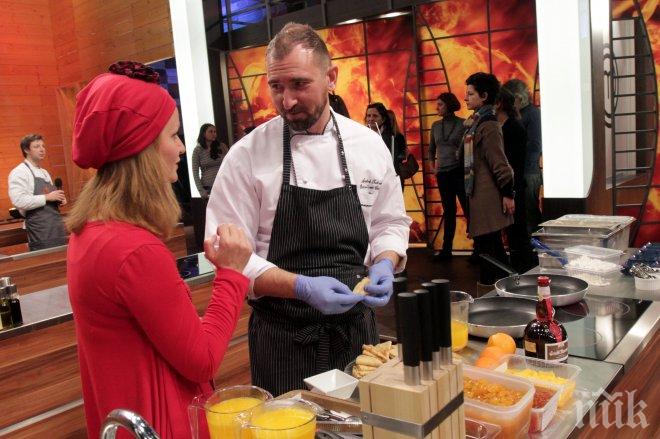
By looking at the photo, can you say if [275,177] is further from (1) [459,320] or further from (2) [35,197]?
(2) [35,197]

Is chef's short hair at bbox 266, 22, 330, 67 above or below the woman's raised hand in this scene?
above

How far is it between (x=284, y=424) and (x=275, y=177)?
113cm

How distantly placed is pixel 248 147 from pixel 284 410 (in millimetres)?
1195

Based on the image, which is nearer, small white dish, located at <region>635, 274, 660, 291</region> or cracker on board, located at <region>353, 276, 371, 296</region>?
cracker on board, located at <region>353, 276, 371, 296</region>

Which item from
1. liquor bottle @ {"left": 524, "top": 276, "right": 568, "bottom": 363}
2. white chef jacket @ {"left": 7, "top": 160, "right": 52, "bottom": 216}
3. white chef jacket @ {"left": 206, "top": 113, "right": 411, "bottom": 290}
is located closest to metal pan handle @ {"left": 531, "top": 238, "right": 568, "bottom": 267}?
white chef jacket @ {"left": 206, "top": 113, "right": 411, "bottom": 290}

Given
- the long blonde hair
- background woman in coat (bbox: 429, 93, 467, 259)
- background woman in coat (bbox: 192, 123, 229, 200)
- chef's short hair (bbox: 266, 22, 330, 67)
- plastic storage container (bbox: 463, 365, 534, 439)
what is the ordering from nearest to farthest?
plastic storage container (bbox: 463, 365, 534, 439) → the long blonde hair → chef's short hair (bbox: 266, 22, 330, 67) → background woman in coat (bbox: 429, 93, 467, 259) → background woman in coat (bbox: 192, 123, 229, 200)

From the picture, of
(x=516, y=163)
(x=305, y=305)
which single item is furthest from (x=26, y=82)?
(x=305, y=305)

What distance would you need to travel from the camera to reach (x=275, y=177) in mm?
2020

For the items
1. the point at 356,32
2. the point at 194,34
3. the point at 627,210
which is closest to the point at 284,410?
the point at 627,210

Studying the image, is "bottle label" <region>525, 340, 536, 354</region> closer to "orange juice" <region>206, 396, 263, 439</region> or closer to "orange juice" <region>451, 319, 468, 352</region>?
"orange juice" <region>451, 319, 468, 352</region>

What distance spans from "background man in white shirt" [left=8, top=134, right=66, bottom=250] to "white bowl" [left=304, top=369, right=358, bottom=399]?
4.58 metres

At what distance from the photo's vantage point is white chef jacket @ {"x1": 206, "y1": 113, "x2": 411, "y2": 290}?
202 cm

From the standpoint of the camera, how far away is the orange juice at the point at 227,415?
1.04 metres

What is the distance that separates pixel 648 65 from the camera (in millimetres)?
5121
